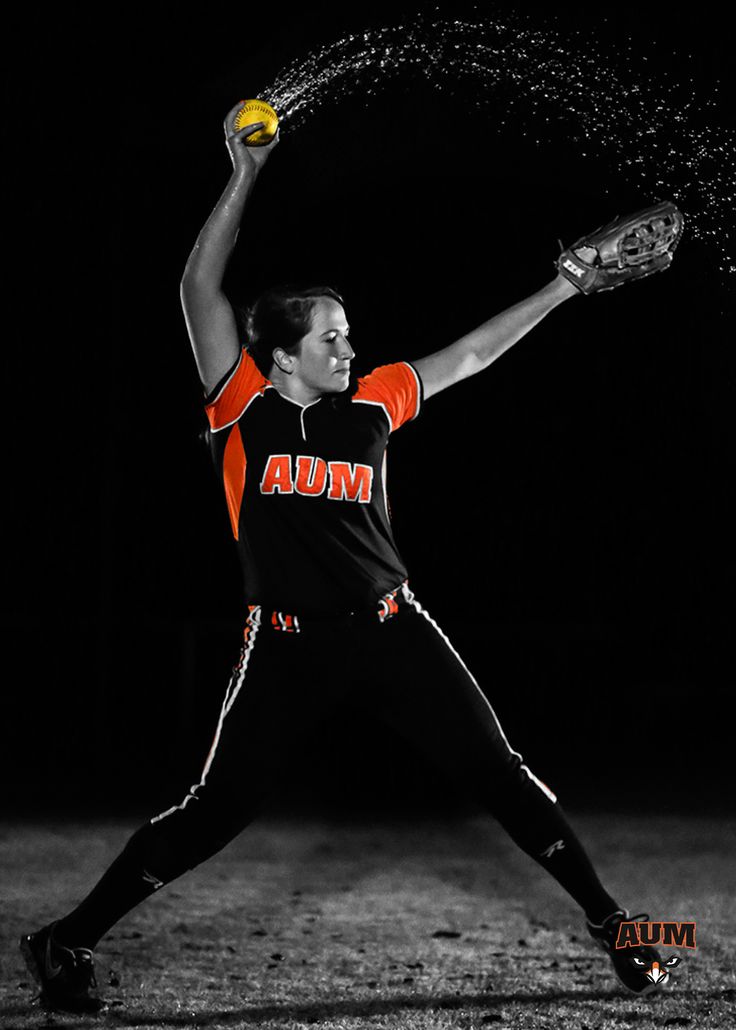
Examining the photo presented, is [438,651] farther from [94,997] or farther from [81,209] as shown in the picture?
[81,209]

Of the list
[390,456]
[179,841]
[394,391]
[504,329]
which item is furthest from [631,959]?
[390,456]

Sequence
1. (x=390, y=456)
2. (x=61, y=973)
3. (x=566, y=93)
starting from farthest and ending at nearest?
1. (x=390, y=456)
2. (x=566, y=93)
3. (x=61, y=973)

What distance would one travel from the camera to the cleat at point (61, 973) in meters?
3.58

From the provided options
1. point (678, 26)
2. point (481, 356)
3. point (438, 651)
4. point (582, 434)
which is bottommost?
point (438, 651)

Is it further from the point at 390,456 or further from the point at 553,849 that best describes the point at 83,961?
the point at 390,456

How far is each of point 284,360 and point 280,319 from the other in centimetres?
13

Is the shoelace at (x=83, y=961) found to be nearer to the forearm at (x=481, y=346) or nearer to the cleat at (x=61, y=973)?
the cleat at (x=61, y=973)

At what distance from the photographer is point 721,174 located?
5527 mm

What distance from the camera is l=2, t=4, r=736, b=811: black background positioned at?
1067cm

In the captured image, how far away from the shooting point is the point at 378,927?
498 cm

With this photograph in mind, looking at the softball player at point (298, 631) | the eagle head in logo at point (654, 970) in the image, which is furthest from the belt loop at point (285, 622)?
the eagle head in logo at point (654, 970)

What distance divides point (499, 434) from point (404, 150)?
213 inches

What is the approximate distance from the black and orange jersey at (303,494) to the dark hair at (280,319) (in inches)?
4.1

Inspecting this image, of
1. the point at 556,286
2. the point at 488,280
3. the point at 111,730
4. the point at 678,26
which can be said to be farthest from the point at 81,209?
the point at 556,286
